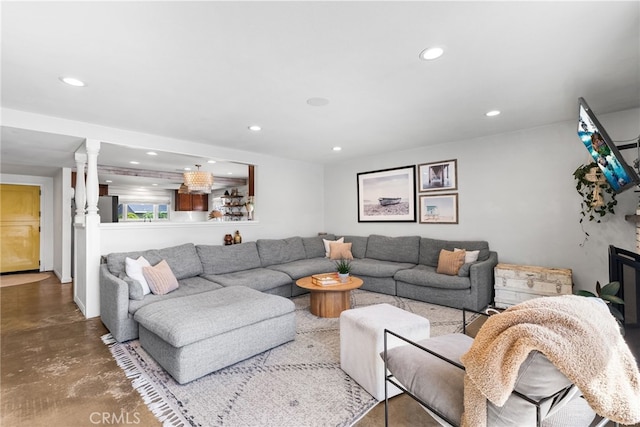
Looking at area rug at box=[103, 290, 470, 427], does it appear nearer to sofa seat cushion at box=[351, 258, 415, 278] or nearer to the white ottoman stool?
the white ottoman stool

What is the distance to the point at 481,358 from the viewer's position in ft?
3.46

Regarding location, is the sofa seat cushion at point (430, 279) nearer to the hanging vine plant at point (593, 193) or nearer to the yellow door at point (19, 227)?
the hanging vine plant at point (593, 193)

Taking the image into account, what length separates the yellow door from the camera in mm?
6469

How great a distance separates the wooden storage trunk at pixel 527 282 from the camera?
3.33 m

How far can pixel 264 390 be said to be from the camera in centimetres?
206

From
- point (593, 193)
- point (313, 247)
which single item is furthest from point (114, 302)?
point (593, 193)

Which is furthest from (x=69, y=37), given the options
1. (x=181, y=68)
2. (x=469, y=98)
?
(x=469, y=98)

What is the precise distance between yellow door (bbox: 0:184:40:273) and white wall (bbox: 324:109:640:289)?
27.9 ft

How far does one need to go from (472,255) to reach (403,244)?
1.16m

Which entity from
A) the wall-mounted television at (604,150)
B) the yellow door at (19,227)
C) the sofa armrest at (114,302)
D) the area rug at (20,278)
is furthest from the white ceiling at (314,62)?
the yellow door at (19,227)

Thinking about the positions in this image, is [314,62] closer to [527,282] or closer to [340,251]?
[527,282]

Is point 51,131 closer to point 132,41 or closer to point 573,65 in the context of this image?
point 132,41

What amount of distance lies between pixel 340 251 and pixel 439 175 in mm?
2142

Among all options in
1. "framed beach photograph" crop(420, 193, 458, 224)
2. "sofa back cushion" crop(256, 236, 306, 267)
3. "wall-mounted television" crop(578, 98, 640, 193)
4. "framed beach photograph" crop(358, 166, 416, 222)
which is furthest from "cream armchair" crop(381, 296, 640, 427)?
"framed beach photograph" crop(358, 166, 416, 222)
